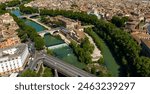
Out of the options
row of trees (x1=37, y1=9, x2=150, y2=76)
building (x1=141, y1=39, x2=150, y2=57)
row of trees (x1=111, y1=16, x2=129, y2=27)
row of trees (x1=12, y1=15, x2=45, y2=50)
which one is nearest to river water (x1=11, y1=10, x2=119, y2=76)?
row of trees (x1=37, y1=9, x2=150, y2=76)

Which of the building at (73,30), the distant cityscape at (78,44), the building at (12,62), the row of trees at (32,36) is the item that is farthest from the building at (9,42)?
the building at (73,30)

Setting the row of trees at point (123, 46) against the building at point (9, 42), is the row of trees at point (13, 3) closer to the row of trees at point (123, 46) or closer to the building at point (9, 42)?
the row of trees at point (123, 46)

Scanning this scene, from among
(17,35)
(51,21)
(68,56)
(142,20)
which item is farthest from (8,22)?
(142,20)

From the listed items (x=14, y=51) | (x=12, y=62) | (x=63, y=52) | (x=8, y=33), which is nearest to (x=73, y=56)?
(x=63, y=52)

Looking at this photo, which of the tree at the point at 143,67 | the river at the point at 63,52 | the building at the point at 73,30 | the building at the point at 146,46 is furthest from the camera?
the building at the point at 73,30

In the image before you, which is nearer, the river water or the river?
the river water

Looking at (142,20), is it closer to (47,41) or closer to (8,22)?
(47,41)

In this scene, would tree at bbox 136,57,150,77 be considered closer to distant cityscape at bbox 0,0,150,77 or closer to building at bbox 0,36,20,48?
distant cityscape at bbox 0,0,150,77

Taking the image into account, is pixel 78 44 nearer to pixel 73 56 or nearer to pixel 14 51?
pixel 73 56
